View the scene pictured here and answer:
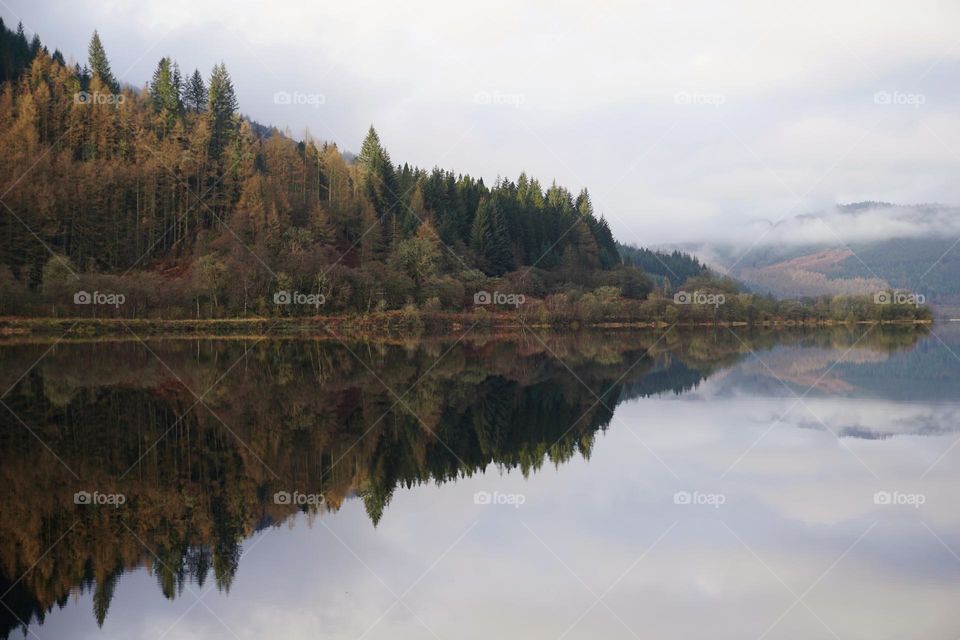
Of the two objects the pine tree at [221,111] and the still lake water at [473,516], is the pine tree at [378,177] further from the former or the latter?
the still lake water at [473,516]

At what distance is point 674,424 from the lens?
847 inches

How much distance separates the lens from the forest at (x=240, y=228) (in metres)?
71.4

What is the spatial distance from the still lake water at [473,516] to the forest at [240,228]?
152 feet

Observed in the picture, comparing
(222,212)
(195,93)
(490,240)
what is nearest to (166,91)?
(195,93)

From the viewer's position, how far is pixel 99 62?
10688cm

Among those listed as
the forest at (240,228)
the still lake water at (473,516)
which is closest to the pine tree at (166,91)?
the forest at (240,228)

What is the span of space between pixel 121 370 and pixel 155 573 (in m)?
26.5

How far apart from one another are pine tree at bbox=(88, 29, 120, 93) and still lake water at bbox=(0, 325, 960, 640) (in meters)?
96.4

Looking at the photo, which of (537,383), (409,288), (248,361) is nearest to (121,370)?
(248,361)

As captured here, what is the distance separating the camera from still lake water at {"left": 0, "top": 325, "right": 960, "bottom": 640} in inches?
361

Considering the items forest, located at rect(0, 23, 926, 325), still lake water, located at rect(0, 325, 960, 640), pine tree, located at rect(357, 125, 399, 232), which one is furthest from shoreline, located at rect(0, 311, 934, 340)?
still lake water, located at rect(0, 325, 960, 640)

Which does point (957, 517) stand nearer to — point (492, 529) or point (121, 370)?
point (492, 529)

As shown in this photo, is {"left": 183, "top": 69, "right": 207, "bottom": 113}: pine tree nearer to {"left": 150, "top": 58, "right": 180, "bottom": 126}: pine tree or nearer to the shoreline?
{"left": 150, "top": 58, "right": 180, "bottom": 126}: pine tree

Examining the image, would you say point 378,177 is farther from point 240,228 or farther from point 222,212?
point 240,228
